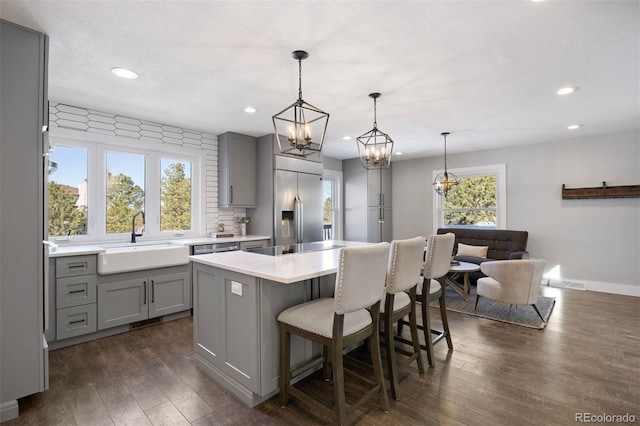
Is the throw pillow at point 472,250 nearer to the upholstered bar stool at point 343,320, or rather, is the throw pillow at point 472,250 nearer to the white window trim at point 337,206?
the white window trim at point 337,206

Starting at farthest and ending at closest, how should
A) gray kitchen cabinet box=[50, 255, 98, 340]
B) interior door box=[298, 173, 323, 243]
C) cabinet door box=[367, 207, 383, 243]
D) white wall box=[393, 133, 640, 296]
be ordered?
cabinet door box=[367, 207, 383, 243] < interior door box=[298, 173, 323, 243] < white wall box=[393, 133, 640, 296] < gray kitchen cabinet box=[50, 255, 98, 340]

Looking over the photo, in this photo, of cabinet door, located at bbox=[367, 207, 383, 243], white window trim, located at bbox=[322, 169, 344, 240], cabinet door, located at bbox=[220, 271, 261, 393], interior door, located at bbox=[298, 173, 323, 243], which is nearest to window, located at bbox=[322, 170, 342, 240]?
white window trim, located at bbox=[322, 169, 344, 240]

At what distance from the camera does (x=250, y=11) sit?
1821 mm

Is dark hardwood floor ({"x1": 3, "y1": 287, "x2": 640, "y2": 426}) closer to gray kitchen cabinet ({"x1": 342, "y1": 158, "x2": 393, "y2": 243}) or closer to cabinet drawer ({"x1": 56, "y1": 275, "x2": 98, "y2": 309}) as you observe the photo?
cabinet drawer ({"x1": 56, "y1": 275, "x2": 98, "y2": 309})

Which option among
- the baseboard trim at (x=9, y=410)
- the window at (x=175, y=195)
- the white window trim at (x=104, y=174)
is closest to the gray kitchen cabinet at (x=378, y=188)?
the white window trim at (x=104, y=174)

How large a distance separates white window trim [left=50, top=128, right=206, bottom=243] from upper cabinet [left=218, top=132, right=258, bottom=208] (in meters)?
0.30

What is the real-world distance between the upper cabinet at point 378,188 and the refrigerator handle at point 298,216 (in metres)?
2.23

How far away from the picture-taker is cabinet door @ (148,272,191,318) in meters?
3.42

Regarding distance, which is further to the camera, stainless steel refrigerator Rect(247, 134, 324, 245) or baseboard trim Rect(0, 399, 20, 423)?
stainless steel refrigerator Rect(247, 134, 324, 245)

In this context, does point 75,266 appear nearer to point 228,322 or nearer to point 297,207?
point 228,322

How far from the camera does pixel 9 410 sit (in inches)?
73.6

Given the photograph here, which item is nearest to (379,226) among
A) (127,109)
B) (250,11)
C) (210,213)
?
(210,213)

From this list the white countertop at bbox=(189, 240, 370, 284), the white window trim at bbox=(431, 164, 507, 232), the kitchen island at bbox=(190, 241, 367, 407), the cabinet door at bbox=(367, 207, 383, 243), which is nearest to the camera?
the white countertop at bbox=(189, 240, 370, 284)

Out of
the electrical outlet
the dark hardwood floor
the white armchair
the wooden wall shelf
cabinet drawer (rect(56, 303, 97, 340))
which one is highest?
the wooden wall shelf
